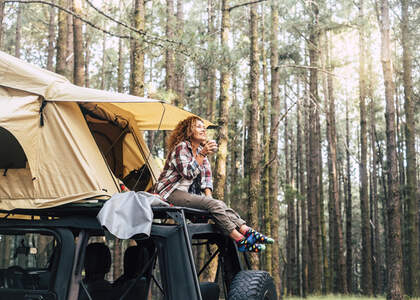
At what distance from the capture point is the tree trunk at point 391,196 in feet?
41.3

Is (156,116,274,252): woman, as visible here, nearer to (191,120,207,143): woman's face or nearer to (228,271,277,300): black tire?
(191,120,207,143): woman's face

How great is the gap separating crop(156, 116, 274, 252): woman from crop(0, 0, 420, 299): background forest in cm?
470

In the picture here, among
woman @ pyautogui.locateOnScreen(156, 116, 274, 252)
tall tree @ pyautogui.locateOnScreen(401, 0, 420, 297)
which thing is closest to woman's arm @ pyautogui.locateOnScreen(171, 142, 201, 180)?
woman @ pyautogui.locateOnScreen(156, 116, 274, 252)

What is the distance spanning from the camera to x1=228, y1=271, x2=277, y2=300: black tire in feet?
12.5

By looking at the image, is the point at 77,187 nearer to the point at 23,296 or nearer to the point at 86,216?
the point at 86,216

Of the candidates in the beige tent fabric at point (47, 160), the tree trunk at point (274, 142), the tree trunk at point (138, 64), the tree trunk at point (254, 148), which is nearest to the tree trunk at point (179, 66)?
the tree trunk at point (254, 148)

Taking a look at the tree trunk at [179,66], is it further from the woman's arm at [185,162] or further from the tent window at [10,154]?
the woman's arm at [185,162]

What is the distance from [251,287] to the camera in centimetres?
385

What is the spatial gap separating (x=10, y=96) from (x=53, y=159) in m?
0.81

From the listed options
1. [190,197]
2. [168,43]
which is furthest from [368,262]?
[190,197]

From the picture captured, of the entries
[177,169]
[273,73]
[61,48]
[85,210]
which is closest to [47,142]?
[85,210]

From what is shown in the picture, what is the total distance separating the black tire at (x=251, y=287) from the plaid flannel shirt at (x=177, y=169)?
111 cm

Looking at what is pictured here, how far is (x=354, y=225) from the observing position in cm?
4353

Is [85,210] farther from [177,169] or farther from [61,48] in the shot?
[61,48]
